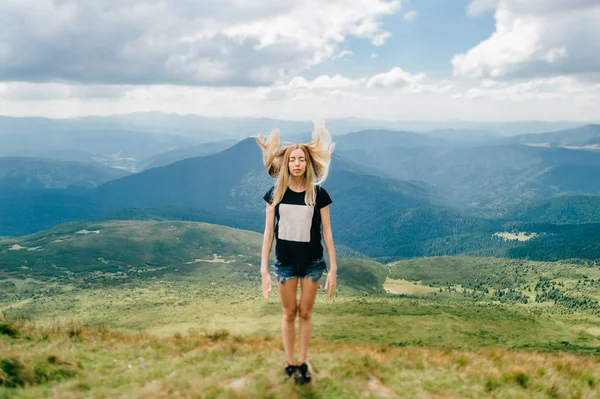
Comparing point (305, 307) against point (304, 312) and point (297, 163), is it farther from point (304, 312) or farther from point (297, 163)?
point (297, 163)

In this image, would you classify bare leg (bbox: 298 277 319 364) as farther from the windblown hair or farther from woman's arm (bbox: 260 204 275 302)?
the windblown hair

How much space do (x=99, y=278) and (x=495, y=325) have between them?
181244mm

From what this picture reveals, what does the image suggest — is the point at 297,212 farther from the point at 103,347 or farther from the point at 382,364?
the point at 103,347

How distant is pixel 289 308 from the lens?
9078 millimetres

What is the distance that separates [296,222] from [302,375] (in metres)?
3.52

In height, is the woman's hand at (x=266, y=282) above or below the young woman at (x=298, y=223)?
below

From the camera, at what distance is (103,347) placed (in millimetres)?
11977

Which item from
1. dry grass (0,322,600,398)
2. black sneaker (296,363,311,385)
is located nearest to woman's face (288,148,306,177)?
black sneaker (296,363,311,385)

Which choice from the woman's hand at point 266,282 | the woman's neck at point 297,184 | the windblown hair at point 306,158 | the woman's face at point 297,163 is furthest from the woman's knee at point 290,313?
the woman's face at point 297,163

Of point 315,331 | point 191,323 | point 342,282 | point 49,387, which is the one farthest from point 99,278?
point 49,387

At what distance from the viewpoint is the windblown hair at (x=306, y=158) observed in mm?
8867

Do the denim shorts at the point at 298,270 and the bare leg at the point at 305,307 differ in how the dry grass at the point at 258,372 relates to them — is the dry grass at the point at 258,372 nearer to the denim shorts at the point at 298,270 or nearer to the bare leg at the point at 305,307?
the bare leg at the point at 305,307

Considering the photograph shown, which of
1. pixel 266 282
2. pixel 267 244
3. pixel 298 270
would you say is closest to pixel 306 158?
pixel 267 244

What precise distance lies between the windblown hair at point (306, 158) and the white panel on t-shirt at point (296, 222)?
8.7 inches
